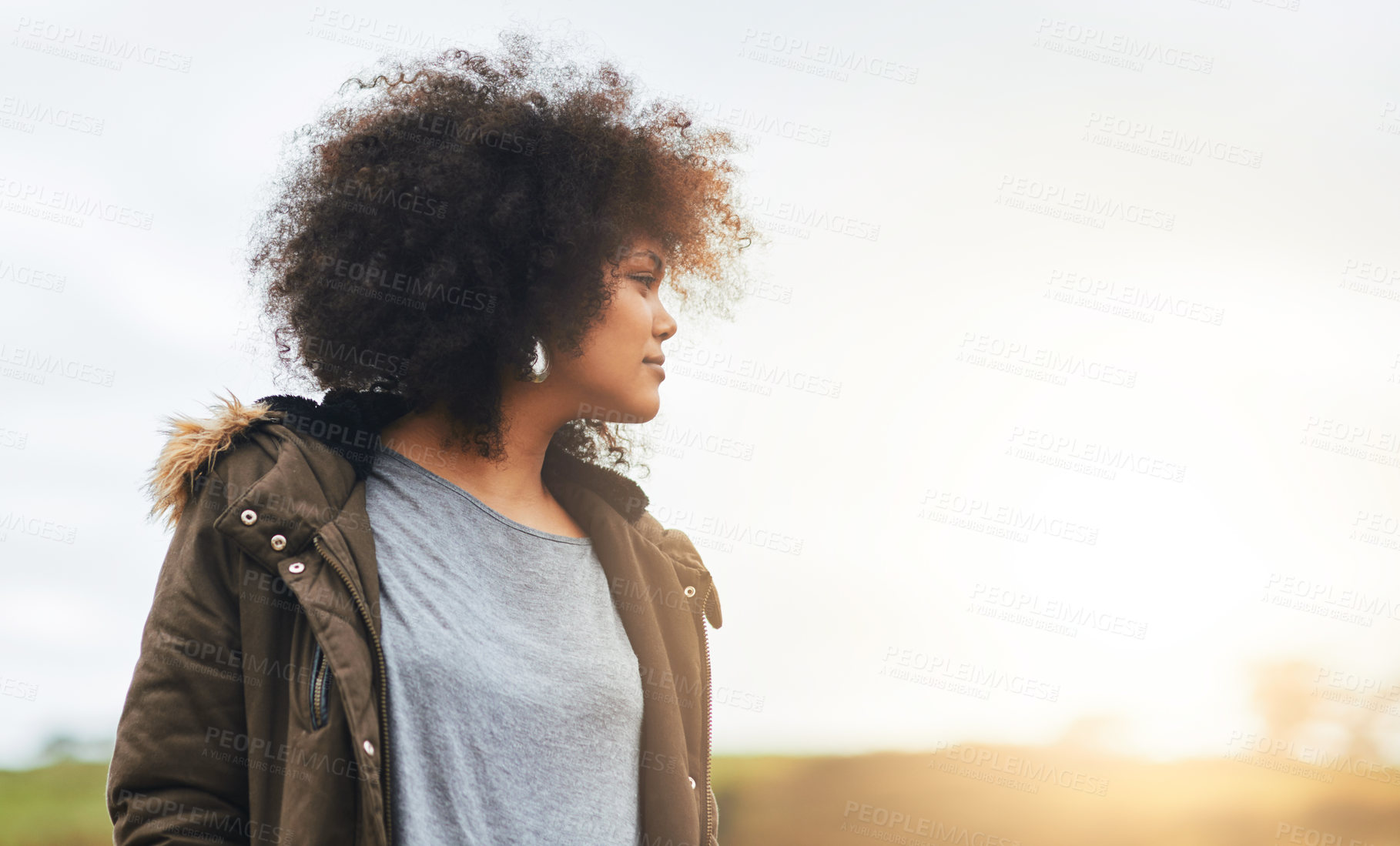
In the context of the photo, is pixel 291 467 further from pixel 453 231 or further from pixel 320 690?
pixel 453 231

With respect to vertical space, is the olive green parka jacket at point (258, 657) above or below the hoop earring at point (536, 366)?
below

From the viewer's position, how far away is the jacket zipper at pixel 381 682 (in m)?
1.79

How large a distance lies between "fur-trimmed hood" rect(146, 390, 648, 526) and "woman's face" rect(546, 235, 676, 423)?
0.38 metres

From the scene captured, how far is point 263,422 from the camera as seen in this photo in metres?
2.05

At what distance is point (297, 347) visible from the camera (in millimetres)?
2383

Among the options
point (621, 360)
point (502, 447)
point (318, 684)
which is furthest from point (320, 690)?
point (621, 360)

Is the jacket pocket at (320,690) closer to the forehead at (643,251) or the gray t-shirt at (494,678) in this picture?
the gray t-shirt at (494,678)

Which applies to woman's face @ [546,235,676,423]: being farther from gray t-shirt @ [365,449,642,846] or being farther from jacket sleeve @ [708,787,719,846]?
jacket sleeve @ [708,787,719,846]

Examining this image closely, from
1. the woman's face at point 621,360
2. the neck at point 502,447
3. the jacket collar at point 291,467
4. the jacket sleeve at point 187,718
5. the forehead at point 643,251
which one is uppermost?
the forehead at point 643,251

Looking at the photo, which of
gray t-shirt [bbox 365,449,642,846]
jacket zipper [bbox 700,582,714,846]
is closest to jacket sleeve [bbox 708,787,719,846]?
jacket zipper [bbox 700,582,714,846]

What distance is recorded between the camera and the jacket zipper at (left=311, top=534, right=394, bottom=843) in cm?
179

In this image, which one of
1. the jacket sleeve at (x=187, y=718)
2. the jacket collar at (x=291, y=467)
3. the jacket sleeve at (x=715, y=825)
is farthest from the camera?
the jacket sleeve at (x=715, y=825)

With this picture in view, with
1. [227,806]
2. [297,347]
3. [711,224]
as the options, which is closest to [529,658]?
[227,806]

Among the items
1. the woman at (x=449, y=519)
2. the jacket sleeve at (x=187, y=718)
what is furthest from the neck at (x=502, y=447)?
the jacket sleeve at (x=187, y=718)
